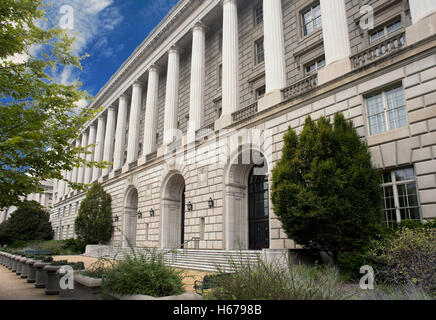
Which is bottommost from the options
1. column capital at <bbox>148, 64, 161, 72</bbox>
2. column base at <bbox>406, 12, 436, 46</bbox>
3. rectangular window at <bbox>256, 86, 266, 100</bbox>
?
column base at <bbox>406, 12, 436, 46</bbox>

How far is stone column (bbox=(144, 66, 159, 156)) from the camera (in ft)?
102

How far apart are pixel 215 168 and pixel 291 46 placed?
10.1 metres

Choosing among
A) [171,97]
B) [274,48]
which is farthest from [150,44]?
[274,48]

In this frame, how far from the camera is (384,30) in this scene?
17094 mm

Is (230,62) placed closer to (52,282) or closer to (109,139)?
(52,282)

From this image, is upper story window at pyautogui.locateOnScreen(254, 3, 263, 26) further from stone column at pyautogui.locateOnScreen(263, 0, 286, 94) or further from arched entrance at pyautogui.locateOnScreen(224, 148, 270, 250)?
arched entrance at pyautogui.locateOnScreen(224, 148, 270, 250)

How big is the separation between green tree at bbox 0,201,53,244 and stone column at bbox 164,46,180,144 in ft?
108

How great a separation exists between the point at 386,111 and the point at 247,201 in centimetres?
1086

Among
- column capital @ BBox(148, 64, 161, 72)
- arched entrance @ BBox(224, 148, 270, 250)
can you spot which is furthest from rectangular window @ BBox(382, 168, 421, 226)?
column capital @ BBox(148, 64, 161, 72)

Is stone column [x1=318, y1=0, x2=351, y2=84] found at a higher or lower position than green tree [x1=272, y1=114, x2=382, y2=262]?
higher

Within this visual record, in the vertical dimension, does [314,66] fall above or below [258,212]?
above

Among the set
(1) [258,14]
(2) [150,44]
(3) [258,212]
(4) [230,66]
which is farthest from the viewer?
(2) [150,44]

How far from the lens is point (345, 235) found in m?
11.6

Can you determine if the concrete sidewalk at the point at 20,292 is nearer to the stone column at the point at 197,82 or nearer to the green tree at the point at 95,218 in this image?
the stone column at the point at 197,82
